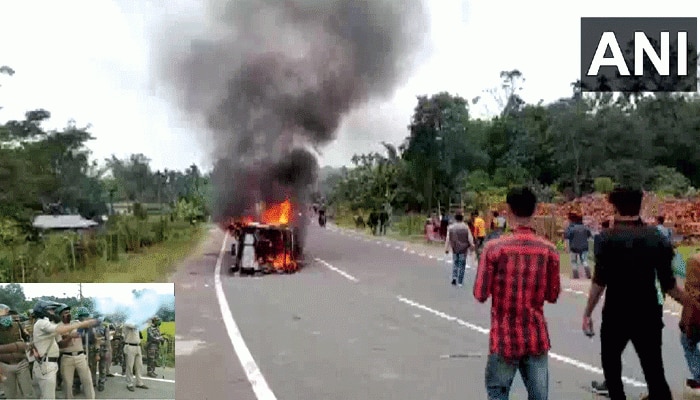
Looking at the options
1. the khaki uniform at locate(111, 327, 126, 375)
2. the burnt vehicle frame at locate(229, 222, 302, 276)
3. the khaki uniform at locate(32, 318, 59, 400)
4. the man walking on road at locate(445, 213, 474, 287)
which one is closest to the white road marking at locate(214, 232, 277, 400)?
the khaki uniform at locate(111, 327, 126, 375)

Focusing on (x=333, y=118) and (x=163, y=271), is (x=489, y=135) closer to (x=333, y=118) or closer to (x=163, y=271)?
(x=333, y=118)

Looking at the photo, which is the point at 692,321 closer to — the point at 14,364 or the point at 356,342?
the point at 14,364

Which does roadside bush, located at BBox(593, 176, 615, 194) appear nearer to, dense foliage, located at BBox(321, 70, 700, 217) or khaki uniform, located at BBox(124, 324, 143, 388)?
dense foliage, located at BBox(321, 70, 700, 217)

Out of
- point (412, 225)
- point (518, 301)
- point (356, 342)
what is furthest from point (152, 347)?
point (412, 225)

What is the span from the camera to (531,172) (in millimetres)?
26797

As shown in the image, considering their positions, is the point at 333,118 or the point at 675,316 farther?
the point at 333,118

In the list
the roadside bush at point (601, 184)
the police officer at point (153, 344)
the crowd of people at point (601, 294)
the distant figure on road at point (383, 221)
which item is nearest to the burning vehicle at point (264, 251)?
the roadside bush at point (601, 184)

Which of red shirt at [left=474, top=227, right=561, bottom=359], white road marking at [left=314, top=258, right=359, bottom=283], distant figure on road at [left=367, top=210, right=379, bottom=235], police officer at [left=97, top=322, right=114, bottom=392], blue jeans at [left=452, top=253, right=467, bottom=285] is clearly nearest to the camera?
police officer at [left=97, top=322, right=114, bottom=392]

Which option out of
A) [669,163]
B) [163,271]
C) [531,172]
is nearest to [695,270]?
[163,271]

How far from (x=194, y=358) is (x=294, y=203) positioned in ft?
65.8

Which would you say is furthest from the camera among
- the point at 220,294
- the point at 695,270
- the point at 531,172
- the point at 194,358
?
the point at 531,172

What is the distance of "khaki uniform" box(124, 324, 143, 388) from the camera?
3760mm

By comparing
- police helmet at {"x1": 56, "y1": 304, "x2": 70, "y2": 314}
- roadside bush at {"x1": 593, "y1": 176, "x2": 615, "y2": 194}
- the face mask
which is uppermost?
roadside bush at {"x1": 593, "y1": 176, "x2": 615, "y2": 194}

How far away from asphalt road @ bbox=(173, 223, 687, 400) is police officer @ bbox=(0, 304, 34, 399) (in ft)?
10.2
